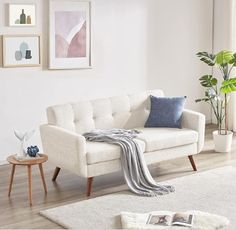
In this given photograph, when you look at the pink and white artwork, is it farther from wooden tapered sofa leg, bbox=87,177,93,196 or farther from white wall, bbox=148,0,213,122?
wooden tapered sofa leg, bbox=87,177,93,196

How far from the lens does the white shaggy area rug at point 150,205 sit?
4.81 metres

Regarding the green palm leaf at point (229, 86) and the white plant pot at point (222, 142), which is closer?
the green palm leaf at point (229, 86)

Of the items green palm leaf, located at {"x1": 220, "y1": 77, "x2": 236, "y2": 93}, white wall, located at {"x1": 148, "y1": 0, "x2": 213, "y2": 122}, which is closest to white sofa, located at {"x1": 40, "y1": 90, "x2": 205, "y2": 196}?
green palm leaf, located at {"x1": 220, "y1": 77, "x2": 236, "y2": 93}

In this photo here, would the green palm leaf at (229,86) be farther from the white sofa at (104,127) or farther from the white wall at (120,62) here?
the white wall at (120,62)

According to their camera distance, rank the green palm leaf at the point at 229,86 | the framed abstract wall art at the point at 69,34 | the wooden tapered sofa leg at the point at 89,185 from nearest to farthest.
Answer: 1. the wooden tapered sofa leg at the point at 89,185
2. the framed abstract wall art at the point at 69,34
3. the green palm leaf at the point at 229,86

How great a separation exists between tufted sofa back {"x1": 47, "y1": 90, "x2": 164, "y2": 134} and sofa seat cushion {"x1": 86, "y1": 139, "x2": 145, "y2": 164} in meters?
0.36

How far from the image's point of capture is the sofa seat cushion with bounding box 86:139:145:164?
538cm

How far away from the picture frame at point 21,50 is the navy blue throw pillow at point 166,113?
1348mm

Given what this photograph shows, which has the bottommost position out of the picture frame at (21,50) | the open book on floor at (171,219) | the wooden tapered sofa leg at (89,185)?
the open book on floor at (171,219)

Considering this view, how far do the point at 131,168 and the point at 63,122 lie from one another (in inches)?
30.8

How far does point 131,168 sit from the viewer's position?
5.61m

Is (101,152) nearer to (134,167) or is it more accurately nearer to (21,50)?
(134,167)

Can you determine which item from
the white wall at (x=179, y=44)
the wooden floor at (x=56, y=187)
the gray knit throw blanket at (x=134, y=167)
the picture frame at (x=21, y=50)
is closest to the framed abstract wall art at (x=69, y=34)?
the picture frame at (x=21, y=50)

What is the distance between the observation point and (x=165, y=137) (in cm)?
592
